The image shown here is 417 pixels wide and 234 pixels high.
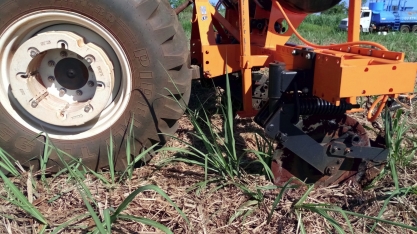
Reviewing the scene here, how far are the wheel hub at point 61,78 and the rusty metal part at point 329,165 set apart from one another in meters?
1.00

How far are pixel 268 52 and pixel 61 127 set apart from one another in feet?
4.10

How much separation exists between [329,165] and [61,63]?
5.13 ft

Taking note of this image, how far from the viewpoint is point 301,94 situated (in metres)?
1.95

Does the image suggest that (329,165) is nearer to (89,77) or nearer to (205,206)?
(205,206)

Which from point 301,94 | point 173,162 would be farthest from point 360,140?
point 173,162

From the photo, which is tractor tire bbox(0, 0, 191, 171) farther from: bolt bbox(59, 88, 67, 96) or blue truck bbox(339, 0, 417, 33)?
blue truck bbox(339, 0, 417, 33)

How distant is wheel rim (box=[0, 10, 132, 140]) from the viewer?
76.7 inches

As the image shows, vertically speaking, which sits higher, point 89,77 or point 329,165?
point 89,77

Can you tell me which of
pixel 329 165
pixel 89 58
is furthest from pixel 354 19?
pixel 89 58

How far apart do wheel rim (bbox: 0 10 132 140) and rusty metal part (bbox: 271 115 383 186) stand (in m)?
0.90

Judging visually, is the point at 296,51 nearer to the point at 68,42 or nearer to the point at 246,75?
the point at 246,75

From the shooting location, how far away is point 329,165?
198 cm

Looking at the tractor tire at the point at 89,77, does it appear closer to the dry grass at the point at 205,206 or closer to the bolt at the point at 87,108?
the bolt at the point at 87,108

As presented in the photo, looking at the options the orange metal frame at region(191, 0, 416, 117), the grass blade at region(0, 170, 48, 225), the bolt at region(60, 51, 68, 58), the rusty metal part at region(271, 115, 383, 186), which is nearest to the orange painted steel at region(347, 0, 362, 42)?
the orange metal frame at region(191, 0, 416, 117)
